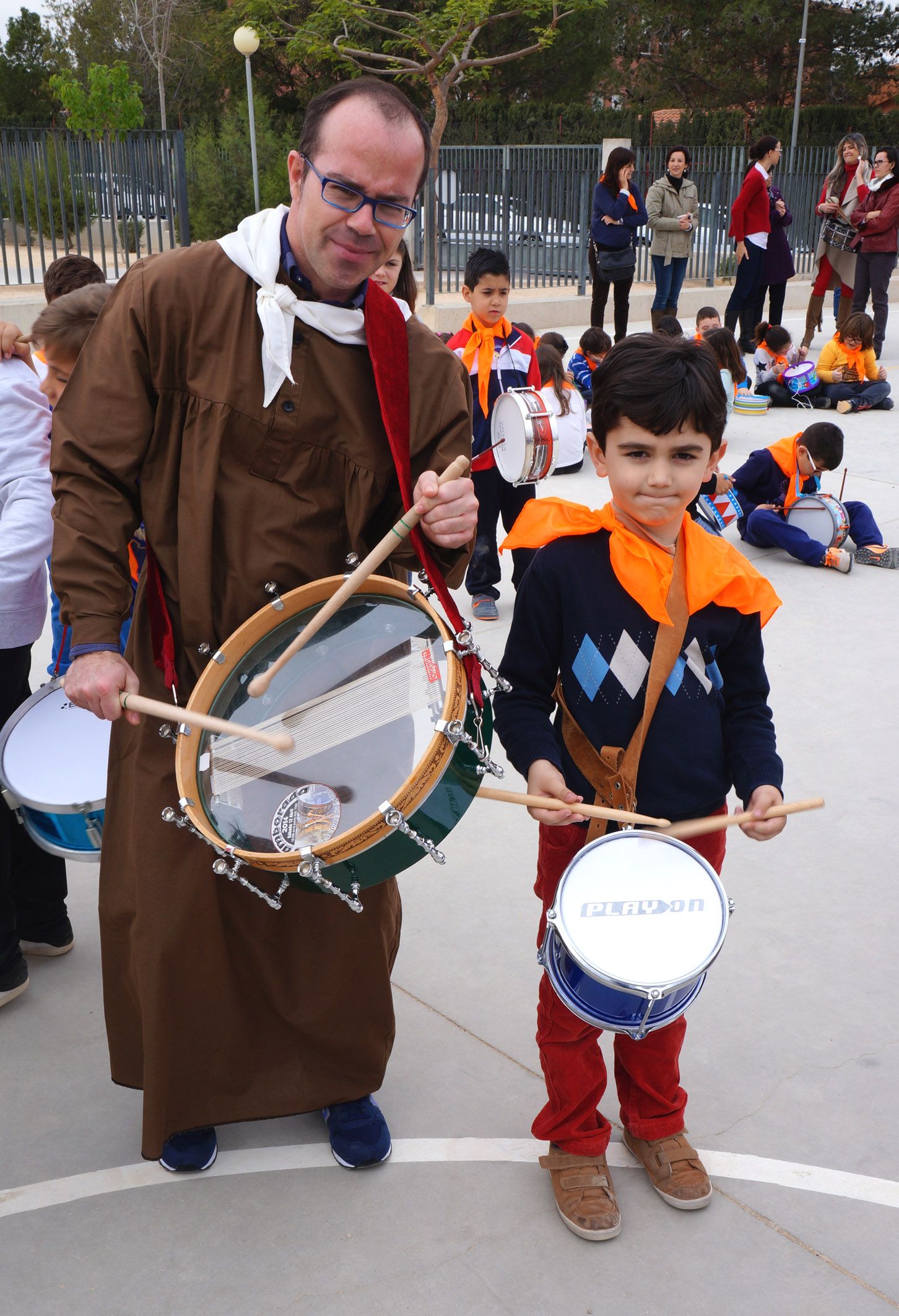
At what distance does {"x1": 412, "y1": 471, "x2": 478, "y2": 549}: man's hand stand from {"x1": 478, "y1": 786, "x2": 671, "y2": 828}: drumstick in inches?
16.9

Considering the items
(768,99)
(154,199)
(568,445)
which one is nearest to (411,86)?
(768,99)

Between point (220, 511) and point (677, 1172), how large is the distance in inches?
61.4

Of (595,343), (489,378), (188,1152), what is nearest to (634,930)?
(188,1152)

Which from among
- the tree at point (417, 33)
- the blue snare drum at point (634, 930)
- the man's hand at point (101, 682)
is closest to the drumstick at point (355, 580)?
the man's hand at point (101, 682)

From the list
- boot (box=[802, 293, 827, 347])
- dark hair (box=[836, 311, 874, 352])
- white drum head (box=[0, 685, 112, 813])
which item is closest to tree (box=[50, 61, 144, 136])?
boot (box=[802, 293, 827, 347])

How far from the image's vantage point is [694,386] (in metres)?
2.13

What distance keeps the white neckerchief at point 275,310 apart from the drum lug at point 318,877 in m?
0.78

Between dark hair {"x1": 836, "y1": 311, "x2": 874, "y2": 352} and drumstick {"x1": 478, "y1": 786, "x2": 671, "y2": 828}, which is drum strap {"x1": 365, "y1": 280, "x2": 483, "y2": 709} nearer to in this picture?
drumstick {"x1": 478, "y1": 786, "x2": 671, "y2": 828}

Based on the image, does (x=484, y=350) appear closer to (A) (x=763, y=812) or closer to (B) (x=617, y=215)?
(A) (x=763, y=812)

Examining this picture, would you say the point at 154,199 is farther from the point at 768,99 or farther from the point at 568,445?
the point at 768,99

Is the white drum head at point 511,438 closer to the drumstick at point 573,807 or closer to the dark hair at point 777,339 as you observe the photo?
the drumstick at point 573,807

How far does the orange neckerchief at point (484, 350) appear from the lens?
5.60m

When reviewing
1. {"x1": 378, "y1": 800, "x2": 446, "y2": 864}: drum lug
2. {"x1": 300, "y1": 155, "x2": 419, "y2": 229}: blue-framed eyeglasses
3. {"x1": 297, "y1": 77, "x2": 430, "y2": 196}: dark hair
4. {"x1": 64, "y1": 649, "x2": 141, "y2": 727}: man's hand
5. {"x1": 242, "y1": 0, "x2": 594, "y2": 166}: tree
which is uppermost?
{"x1": 242, "y1": 0, "x2": 594, "y2": 166}: tree

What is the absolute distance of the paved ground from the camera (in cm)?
216
